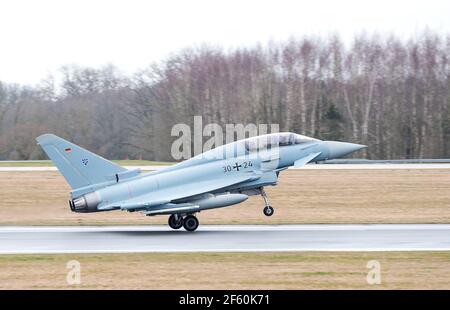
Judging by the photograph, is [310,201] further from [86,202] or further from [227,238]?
[86,202]

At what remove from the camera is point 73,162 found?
2205cm

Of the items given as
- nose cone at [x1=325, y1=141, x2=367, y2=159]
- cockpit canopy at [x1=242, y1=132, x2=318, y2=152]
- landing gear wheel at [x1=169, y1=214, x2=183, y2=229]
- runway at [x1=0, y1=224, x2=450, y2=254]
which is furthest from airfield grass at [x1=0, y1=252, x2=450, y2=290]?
nose cone at [x1=325, y1=141, x2=367, y2=159]

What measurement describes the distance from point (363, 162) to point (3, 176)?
75.5 ft

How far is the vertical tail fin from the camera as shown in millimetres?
21953

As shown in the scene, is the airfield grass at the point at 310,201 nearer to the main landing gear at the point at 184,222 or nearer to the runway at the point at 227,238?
the runway at the point at 227,238

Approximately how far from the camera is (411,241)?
20.1 meters

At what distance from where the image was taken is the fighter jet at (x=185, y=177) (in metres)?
22.1

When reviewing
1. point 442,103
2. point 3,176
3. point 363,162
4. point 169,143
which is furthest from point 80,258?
point 442,103

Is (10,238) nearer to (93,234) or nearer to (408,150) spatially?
(93,234)

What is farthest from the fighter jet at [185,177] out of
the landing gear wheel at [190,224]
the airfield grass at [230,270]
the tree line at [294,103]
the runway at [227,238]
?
the tree line at [294,103]

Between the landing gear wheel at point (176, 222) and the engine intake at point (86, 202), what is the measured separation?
2.60 meters

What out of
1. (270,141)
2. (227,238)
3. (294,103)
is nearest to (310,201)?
(270,141)

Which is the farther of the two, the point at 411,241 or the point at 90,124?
the point at 90,124

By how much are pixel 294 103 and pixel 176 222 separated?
147ft
